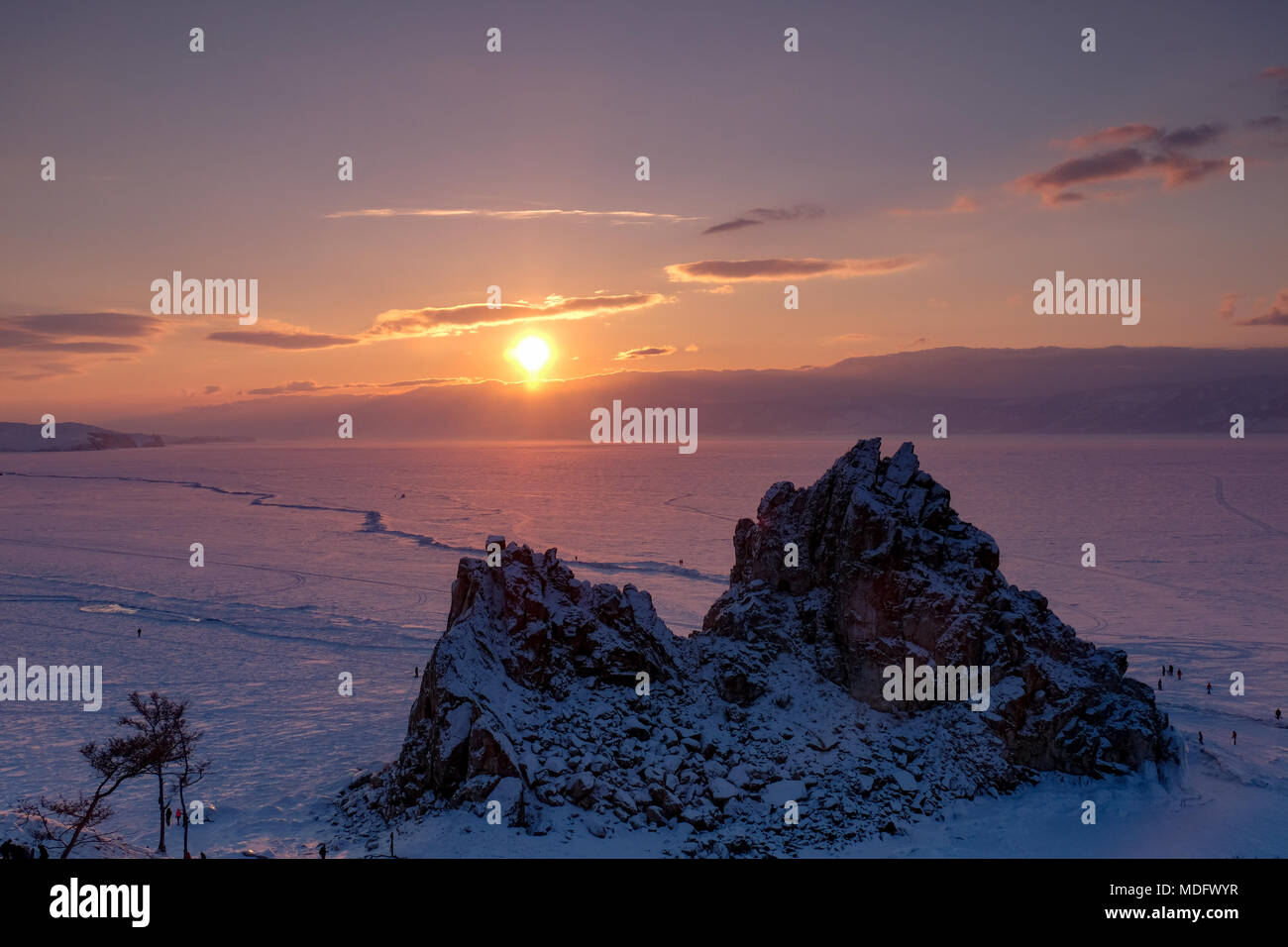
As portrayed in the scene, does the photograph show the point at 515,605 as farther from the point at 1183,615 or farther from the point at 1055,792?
the point at 1183,615

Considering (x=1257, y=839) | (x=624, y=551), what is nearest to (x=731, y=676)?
(x=1257, y=839)

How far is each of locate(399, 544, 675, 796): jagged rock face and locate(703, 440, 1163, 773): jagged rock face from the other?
17.7 ft

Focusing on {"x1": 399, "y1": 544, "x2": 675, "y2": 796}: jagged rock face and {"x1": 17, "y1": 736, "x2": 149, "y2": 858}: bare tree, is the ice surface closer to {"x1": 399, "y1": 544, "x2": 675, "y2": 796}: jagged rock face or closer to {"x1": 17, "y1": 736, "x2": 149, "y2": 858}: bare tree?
{"x1": 17, "y1": 736, "x2": 149, "y2": 858}: bare tree

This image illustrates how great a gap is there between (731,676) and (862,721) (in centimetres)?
553

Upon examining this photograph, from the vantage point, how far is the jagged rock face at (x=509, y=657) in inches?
1214

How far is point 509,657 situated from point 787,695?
455 inches

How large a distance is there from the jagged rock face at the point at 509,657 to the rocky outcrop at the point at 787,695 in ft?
0.27

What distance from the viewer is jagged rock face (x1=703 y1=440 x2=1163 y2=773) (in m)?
33.5

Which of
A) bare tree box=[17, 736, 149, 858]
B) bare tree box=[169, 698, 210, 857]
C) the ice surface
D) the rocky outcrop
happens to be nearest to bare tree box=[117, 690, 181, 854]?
bare tree box=[17, 736, 149, 858]

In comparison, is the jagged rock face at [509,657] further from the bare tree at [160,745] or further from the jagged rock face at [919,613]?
the bare tree at [160,745]
